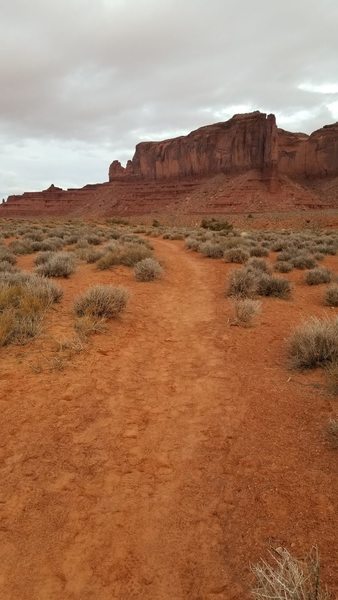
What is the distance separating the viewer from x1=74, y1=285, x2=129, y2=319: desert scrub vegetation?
23.3 ft

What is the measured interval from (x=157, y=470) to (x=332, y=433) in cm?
174

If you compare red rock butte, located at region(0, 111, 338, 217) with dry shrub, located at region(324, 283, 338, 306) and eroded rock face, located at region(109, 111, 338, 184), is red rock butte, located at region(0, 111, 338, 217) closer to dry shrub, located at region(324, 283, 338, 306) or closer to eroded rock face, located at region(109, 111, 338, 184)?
eroded rock face, located at region(109, 111, 338, 184)

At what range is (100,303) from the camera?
721cm

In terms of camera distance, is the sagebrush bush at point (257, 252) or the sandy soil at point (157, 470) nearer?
the sandy soil at point (157, 470)

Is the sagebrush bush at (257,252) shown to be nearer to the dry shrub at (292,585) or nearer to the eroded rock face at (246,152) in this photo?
the dry shrub at (292,585)

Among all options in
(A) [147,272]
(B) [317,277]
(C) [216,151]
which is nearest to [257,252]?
(B) [317,277]

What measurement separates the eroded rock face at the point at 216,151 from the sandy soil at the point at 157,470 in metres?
86.0

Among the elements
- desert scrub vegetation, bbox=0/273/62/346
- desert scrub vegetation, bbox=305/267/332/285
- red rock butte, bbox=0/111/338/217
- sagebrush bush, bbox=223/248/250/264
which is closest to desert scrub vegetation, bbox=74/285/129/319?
desert scrub vegetation, bbox=0/273/62/346

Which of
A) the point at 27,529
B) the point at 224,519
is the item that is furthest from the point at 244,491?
the point at 27,529

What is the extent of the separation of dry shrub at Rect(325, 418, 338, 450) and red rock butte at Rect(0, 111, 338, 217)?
69725 millimetres

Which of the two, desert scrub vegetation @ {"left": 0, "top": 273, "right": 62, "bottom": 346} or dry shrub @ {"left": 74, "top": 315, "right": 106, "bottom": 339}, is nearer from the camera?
desert scrub vegetation @ {"left": 0, "top": 273, "right": 62, "bottom": 346}

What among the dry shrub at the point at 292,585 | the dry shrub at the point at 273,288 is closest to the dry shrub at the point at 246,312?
the dry shrub at the point at 273,288

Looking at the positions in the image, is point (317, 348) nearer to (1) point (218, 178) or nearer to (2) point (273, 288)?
(2) point (273, 288)

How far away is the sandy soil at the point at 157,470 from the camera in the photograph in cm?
238
